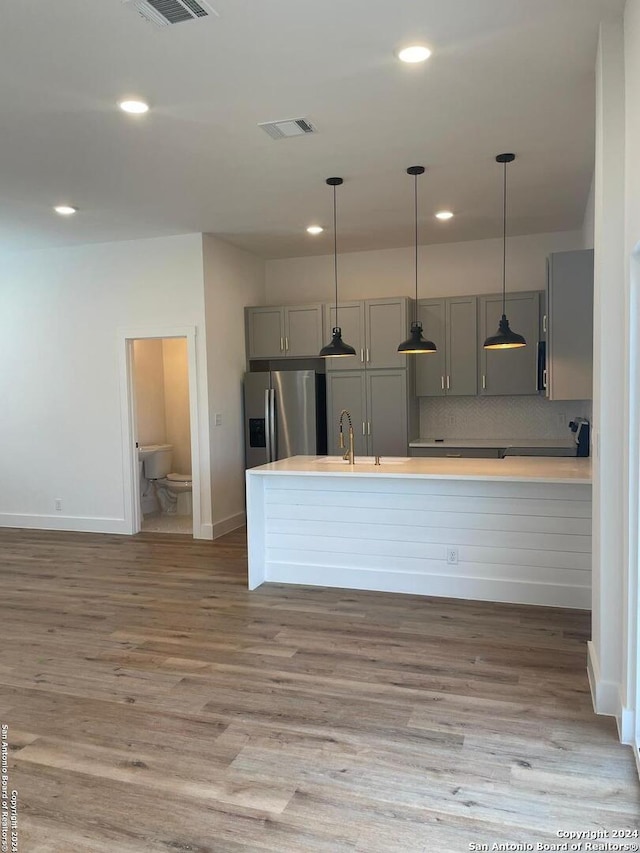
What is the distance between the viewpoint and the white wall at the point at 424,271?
6.50 metres

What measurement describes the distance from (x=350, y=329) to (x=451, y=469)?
2.79m

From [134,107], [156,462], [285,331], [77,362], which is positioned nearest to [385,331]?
[285,331]

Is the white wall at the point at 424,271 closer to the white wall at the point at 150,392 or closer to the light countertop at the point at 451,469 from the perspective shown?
the white wall at the point at 150,392

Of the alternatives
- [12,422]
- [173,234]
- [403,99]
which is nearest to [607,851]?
[403,99]

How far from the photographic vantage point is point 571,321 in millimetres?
4418

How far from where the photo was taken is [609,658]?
2.70 meters

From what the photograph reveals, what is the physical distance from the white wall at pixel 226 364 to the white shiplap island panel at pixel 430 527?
1693mm

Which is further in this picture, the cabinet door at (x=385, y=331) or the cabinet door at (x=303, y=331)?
the cabinet door at (x=303, y=331)

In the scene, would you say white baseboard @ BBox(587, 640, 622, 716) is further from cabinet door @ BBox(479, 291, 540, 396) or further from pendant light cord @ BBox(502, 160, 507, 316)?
cabinet door @ BBox(479, 291, 540, 396)

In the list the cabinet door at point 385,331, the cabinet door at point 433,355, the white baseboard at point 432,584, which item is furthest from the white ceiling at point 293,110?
the white baseboard at point 432,584

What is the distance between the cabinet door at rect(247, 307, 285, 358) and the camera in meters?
6.86

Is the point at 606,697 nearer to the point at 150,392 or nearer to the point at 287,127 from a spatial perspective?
the point at 287,127

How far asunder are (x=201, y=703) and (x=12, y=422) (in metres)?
5.21

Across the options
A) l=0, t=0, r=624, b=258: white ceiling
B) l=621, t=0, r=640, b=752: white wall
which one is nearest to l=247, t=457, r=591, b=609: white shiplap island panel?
l=621, t=0, r=640, b=752: white wall
